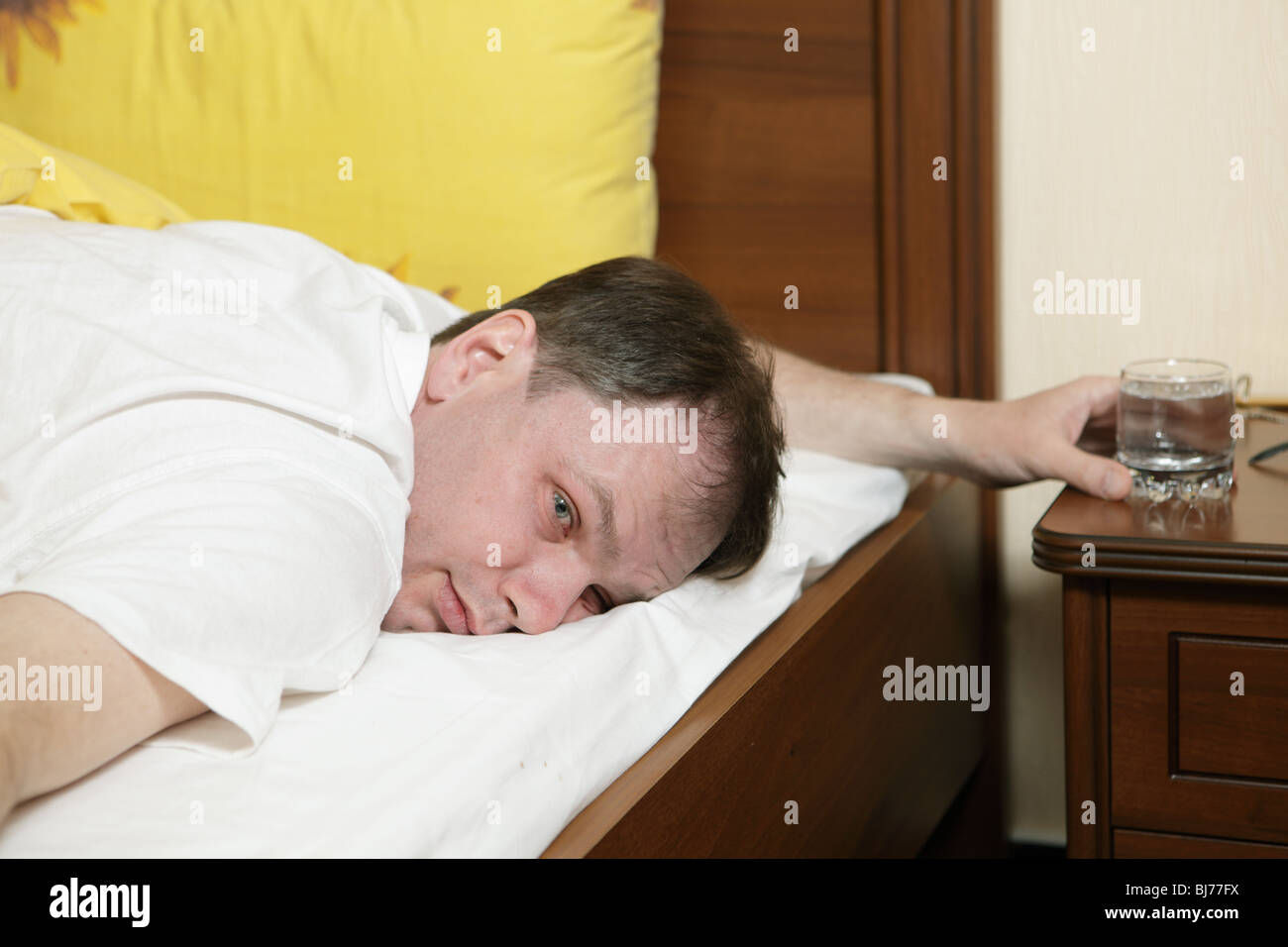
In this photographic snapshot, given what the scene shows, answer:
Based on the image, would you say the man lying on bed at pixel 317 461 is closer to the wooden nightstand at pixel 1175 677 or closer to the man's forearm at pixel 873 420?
the man's forearm at pixel 873 420

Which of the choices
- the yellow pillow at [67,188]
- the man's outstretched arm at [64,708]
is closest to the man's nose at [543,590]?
the man's outstretched arm at [64,708]

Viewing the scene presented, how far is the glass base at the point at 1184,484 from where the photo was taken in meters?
0.95

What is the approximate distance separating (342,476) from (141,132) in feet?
2.98

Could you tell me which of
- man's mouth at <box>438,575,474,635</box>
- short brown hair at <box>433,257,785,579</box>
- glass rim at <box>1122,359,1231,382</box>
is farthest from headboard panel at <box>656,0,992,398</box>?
man's mouth at <box>438,575,474,635</box>

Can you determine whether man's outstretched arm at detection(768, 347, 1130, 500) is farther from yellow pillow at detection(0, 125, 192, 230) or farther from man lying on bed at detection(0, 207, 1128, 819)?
yellow pillow at detection(0, 125, 192, 230)

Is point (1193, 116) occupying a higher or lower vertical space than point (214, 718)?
higher

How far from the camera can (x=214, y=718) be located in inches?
23.3

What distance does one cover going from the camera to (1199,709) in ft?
2.87

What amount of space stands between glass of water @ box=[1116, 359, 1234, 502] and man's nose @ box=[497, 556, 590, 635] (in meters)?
0.47

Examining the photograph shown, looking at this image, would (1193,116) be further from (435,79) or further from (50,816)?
(50,816)

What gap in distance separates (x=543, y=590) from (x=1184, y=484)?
20.7 inches

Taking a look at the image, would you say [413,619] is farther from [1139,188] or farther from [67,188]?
[1139,188]
